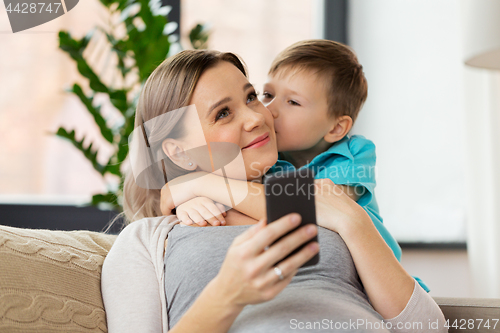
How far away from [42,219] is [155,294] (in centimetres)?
195

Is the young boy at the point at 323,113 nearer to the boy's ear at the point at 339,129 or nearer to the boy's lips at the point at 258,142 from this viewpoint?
the boy's ear at the point at 339,129

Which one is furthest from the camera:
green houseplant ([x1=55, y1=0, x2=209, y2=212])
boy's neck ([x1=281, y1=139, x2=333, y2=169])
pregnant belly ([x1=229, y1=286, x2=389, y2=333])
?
green houseplant ([x1=55, y1=0, x2=209, y2=212])

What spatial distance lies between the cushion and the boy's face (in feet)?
2.25

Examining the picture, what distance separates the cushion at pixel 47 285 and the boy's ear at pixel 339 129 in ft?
2.71

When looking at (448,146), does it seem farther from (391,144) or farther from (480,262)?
(480,262)

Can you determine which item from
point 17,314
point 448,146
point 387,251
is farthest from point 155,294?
point 448,146

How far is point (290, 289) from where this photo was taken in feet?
2.89

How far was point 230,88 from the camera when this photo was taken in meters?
Result: 1.08

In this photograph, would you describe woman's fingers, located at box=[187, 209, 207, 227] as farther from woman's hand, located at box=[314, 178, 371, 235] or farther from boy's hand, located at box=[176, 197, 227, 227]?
woman's hand, located at box=[314, 178, 371, 235]

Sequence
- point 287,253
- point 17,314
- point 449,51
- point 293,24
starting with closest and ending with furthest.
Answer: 1. point 287,253
2. point 17,314
3. point 449,51
4. point 293,24

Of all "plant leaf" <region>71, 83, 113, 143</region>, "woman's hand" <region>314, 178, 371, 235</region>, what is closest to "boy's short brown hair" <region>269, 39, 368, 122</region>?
"woman's hand" <region>314, 178, 371, 235</region>

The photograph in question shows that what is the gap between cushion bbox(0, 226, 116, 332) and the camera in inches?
30.7

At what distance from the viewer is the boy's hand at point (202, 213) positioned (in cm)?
103

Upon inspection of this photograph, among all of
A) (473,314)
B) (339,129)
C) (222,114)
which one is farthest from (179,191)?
(473,314)
